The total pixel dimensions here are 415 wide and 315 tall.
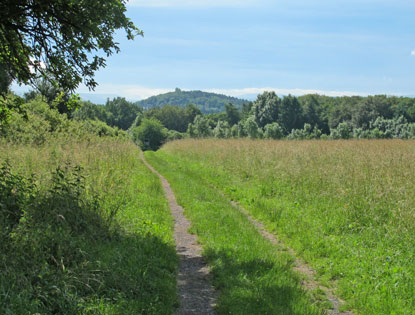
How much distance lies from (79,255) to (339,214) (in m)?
5.87

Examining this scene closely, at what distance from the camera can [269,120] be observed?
371 feet

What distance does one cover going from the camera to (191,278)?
555 centimetres

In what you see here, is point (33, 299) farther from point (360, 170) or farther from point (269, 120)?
point (269, 120)

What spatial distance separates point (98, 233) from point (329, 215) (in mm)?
5414

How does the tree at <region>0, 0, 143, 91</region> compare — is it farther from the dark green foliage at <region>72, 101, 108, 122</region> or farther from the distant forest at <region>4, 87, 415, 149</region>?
the distant forest at <region>4, 87, 415, 149</region>

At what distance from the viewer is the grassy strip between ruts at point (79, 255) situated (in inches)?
153

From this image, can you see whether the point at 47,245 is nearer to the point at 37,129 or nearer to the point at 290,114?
the point at 37,129

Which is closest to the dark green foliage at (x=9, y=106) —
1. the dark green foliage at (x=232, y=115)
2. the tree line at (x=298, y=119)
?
the tree line at (x=298, y=119)

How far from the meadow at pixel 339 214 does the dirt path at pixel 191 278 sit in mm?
236

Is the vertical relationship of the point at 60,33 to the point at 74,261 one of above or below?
above

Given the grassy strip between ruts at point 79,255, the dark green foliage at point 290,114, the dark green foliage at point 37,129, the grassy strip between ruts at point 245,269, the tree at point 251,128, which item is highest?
the dark green foliage at point 290,114

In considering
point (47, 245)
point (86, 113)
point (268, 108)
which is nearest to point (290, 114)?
point (268, 108)

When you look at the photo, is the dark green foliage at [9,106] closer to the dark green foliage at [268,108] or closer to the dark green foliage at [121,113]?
the dark green foliage at [268,108]

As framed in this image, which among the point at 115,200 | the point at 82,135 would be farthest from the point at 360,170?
the point at 82,135
